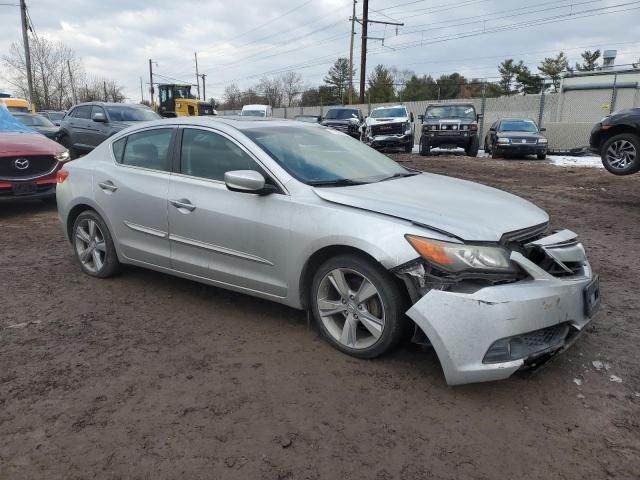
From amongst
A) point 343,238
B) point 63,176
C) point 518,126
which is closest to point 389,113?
point 518,126

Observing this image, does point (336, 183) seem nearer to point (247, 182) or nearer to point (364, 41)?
point (247, 182)

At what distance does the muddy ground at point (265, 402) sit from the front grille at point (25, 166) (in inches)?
159

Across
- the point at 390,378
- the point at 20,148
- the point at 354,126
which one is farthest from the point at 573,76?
the point at 390,378

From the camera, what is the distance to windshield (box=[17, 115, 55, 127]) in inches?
531

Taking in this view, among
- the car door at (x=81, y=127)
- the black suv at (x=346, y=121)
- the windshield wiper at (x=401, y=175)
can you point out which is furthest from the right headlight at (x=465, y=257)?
the black suv at (x=346, y=121)

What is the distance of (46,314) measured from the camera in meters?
4.07

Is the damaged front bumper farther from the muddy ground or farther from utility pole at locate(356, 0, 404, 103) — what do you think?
utility pole at locate(356, 0, 404, 103)

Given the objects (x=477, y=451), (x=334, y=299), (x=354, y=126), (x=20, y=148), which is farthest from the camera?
(x=354, y=126)

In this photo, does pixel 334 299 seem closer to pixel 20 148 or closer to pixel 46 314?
pixel 46 314

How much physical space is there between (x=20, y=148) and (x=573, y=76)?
26.8m

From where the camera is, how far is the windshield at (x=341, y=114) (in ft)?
74.0

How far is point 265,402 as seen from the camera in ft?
9.23

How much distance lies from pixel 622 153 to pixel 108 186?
27.9 ft

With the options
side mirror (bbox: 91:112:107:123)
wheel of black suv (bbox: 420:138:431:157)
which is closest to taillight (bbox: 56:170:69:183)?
side mirror (bbox: 91:112:107:123)
